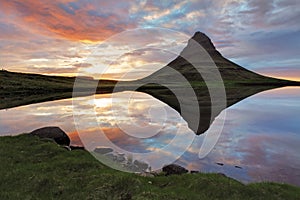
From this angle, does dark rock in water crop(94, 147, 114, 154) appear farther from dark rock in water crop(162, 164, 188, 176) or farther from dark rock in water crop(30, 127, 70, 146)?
dark rock in water crop(162, 164, 188, 176)

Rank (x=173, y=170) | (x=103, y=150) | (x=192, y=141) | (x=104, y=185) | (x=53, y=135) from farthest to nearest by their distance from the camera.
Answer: (x=192, y=141) < (x=53, y=135) < (x=103, y=150) < (x=173, y=170) < (x=104, y=185)

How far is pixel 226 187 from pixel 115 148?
17.3 metres

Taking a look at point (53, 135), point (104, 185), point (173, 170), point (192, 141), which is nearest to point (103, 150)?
point (53, 135)

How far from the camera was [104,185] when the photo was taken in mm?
15320

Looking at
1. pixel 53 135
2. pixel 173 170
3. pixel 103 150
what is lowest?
pixel 103 150

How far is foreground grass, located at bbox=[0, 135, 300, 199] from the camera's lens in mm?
14664

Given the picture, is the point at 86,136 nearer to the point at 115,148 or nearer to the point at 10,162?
the point at 115,148

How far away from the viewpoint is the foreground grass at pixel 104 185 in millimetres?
14664

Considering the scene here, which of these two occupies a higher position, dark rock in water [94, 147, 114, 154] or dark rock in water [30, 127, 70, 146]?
dark rock in water [30, 127, 70, 146]

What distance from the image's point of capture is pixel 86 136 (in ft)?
117

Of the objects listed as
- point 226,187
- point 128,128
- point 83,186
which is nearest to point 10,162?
point 83,186

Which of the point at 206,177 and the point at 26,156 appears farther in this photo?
the point at 26,156

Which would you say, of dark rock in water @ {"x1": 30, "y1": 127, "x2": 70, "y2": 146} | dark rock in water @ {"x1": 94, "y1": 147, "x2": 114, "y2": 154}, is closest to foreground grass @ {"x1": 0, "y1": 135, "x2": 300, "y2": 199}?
dark rock in water @ {"x1": 94, "y1": 147, "x2": 114, "y2": 154}

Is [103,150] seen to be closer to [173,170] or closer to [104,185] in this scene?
[173,170]
